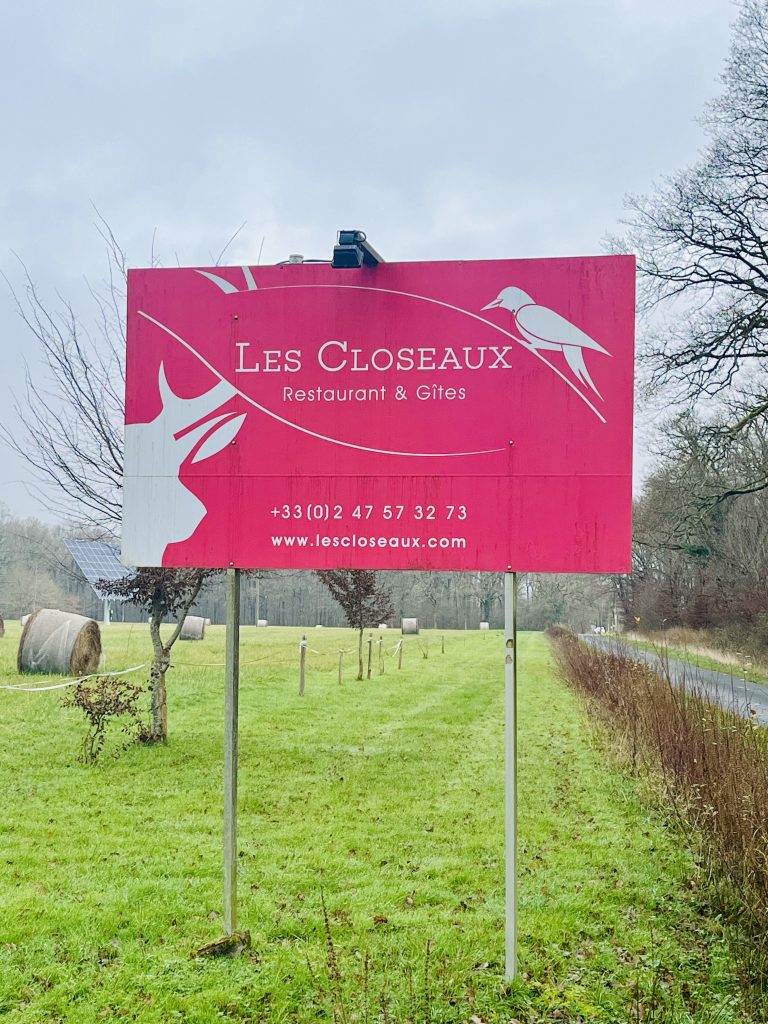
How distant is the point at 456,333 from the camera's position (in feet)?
14.5

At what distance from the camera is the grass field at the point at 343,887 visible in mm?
4055

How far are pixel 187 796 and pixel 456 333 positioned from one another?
17.6ft

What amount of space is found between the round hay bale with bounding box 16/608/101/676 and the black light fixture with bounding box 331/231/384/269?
1356 centimetres

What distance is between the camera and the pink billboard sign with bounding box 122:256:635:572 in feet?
14.1

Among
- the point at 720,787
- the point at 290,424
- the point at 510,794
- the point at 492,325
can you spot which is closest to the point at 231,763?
the point at 510,794

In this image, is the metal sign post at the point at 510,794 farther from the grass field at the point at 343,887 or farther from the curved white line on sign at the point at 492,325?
the curved white line on sign at the point at 492,325

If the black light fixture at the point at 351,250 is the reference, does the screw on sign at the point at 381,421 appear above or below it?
below

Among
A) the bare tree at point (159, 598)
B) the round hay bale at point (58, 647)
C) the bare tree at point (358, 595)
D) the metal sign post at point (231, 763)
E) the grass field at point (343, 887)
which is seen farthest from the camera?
the bare tree at point (358, 595)

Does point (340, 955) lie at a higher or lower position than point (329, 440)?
lower

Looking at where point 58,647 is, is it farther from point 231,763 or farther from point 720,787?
point 720,787

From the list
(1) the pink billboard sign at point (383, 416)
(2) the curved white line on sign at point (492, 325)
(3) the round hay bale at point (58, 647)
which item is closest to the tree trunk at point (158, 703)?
(1) the pink billboard sign at point (383, 416)

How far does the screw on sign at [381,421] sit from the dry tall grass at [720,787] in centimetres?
122

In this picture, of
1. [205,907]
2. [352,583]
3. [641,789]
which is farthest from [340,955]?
[352,583]

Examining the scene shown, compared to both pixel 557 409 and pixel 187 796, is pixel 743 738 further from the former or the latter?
pixel 187 796
